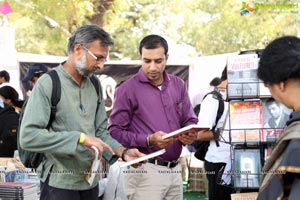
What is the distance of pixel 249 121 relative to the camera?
3.77 meters

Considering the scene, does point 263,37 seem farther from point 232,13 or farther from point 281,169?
point 281,169

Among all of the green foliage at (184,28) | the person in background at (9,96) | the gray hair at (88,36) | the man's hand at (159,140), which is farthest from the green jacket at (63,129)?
the green foliage at (184,28)

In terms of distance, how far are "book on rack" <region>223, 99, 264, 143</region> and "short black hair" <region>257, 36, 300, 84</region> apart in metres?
1.40

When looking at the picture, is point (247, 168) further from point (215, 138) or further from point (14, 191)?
point (14, 191)

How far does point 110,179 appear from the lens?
640 centimetres

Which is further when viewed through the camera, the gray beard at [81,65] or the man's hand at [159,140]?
the man's hand at [159,140]

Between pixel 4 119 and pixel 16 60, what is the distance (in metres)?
3.63

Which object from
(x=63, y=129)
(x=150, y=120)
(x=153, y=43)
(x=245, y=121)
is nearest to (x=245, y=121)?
(x=245, y=121)

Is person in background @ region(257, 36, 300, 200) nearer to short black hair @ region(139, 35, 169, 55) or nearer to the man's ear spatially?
the man's ear

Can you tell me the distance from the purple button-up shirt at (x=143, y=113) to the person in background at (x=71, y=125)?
596mm

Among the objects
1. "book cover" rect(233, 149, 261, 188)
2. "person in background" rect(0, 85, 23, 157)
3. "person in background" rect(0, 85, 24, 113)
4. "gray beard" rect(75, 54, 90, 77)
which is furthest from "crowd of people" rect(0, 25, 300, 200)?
"person in background" rect(0, 85, 24, 113)

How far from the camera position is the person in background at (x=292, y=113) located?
2.24 metres

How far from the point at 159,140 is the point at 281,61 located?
1.62m

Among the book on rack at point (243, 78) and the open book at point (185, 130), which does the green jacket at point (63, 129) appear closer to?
the open book at point (185, 130)
